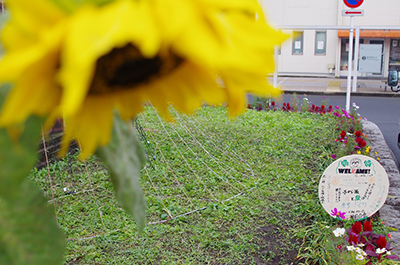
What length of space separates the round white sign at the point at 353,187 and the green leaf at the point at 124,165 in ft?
10.8

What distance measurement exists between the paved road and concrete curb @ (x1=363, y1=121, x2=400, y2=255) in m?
0.27

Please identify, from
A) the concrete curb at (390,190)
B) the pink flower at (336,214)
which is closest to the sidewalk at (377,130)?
the concrete curb at (390,190)

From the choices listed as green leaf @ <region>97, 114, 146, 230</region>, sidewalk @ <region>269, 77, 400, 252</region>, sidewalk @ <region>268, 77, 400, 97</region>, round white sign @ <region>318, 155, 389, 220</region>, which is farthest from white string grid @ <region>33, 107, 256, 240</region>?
sidewalk @ <region>268, 77, 400, 97</region>

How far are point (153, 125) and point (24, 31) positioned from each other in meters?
5.71

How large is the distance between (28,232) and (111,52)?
0.34 ft

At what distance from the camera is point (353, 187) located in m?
3.40

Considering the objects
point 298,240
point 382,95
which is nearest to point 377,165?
point 298,240

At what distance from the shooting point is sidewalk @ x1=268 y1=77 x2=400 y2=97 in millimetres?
12055

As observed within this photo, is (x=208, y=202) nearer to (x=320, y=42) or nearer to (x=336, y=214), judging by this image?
(x=336, y=214)

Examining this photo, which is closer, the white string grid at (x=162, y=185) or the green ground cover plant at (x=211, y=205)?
the green ground cover plant at (x=211, y=205)

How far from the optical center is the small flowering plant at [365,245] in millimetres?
2588

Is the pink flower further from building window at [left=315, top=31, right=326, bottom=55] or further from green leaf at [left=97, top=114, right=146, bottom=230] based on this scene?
building window at [left=315, top=31, right=326, bottom=55]

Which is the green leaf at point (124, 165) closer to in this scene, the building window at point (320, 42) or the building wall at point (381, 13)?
the building wall at point (381, 13)

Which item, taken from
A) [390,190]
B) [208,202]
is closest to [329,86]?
[390,190]
